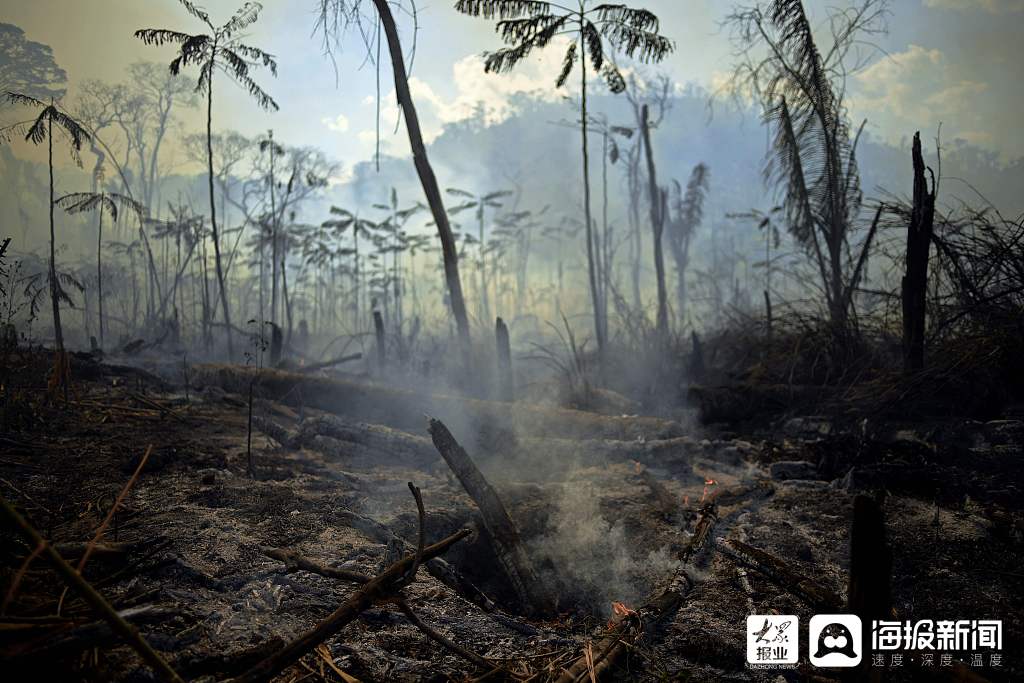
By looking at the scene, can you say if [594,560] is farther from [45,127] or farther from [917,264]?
[45,127]

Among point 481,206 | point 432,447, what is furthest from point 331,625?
point 481,206

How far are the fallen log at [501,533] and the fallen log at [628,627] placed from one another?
0.48 meters

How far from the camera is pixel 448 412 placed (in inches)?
265

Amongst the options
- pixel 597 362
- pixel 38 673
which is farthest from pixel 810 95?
pixel 38 673

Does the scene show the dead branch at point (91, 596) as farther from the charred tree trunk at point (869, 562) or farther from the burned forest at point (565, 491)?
the charred tree trunk at point (869, 562)

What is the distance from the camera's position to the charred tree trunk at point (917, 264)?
5520 mm

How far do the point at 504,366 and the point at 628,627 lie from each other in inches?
256

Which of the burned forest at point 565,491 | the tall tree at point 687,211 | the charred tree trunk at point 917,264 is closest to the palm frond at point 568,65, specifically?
the burned forest at point 565,491

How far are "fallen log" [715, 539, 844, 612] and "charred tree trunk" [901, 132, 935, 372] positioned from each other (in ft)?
13.8

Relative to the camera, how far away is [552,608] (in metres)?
2.83

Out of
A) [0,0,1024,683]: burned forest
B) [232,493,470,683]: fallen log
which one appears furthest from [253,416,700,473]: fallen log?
[232,493,470,683]: fallen log

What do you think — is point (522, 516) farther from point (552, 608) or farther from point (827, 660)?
point (827, 660)

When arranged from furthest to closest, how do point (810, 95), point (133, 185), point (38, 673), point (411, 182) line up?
1. point (411, 182)
2. point (133, 185)
3. point (810, 95)
4. point (38, 673)

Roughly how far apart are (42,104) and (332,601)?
11.9 metres
